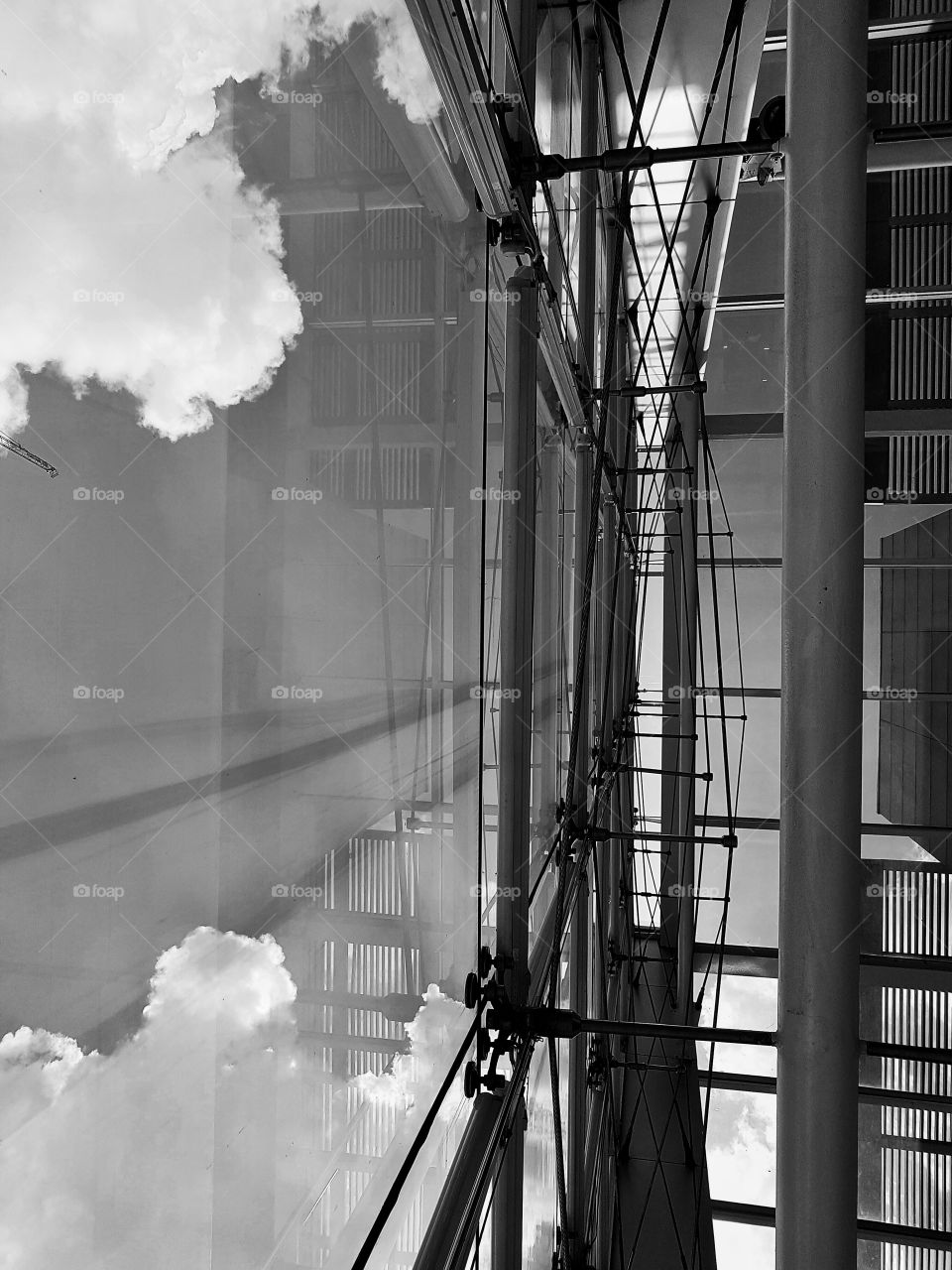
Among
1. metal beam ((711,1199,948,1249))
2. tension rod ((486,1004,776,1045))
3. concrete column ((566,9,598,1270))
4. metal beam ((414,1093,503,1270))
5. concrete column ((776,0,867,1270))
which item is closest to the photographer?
metal beam ((414,1093,503,1270))

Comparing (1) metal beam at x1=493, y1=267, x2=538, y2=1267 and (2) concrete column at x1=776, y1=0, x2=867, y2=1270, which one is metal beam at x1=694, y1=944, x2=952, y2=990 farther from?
(2) concrete column at x1=776, y1=0, x2=867, y2=1270

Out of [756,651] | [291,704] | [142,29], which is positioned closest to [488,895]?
[291,704]

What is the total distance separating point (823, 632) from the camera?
1104 mm

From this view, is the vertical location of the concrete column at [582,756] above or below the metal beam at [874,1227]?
above

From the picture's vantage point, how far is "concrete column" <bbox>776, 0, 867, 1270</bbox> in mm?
1099

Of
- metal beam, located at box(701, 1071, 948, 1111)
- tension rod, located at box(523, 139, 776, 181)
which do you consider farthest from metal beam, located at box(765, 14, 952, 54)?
metal beam, located at box(701, 1071, 948, 1111)

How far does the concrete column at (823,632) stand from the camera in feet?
3.60

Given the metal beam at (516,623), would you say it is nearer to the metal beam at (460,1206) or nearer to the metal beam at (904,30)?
the metal beam at (460,1206)

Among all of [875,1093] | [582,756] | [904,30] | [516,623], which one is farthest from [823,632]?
[875,1093]

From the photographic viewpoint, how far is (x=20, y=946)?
1.25 ft

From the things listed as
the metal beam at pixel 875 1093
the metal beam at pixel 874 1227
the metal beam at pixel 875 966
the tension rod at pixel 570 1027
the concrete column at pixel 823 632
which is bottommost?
the metal beam at pixel 874 1227

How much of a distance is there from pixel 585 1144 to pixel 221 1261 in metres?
2.82

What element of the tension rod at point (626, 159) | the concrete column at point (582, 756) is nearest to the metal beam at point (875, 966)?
the concrete column at point (582, 756)

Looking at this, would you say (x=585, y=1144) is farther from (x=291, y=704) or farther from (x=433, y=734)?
(x=291, y=704)
